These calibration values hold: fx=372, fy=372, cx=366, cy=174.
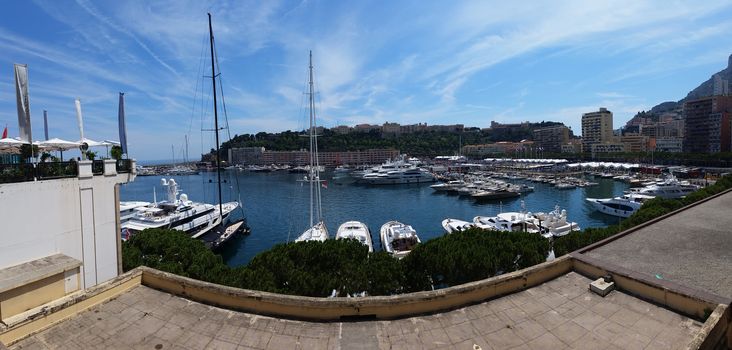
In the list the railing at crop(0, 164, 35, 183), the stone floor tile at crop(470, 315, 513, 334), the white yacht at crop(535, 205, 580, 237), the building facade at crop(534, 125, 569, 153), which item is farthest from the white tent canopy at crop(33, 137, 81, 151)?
the building facade at crop(534, 125, 569, 153)

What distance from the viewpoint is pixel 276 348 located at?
5680 mm

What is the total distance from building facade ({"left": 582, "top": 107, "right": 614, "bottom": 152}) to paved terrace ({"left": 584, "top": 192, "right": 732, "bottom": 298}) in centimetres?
13446

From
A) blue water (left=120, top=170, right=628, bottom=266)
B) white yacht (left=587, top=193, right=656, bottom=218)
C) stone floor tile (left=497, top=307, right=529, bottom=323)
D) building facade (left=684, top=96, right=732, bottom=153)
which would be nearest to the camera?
stone floor tile (left=497, top=307, right=529, bottom=323)

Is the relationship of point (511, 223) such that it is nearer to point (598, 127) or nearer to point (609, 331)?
point (609, 331)

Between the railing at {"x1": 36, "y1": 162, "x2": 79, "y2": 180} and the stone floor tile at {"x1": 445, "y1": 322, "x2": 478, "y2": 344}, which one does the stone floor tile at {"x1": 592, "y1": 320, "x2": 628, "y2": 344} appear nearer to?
the stone floor tile at {"x1": 445, "y1": 322, "x2": 478, "y2": 344}

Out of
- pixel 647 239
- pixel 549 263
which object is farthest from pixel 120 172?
pixel 647 239

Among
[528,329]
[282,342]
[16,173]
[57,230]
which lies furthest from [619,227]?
[16,173]

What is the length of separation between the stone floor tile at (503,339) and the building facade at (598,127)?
473ft

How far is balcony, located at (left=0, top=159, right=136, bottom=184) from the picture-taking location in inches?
334

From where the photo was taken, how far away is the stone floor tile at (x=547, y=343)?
228 inches

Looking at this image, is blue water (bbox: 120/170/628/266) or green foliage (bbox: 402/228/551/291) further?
blue water (bbox: 120/170/628/266)

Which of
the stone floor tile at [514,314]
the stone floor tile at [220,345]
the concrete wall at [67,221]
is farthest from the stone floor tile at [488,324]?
the concrete wall at [67,221]

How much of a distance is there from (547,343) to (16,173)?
11.6m

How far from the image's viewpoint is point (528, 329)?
625 centimetres
